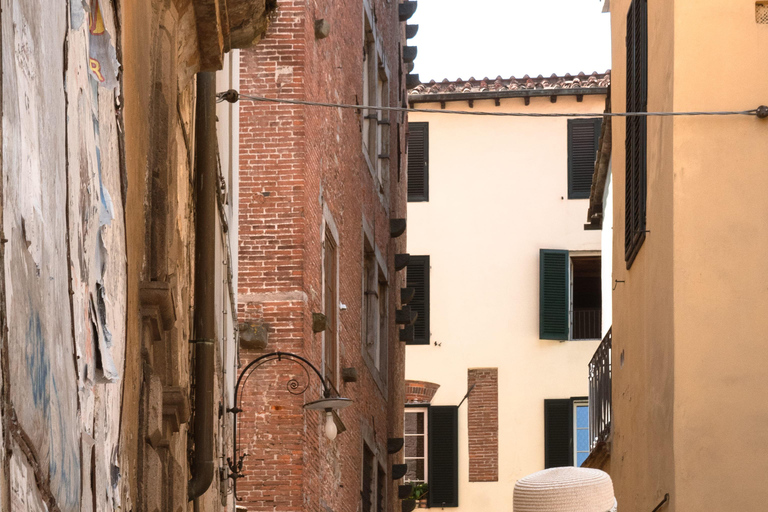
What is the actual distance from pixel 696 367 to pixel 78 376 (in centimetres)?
747

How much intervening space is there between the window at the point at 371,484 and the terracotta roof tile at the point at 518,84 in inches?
446

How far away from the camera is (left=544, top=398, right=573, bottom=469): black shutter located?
29500 millimetres

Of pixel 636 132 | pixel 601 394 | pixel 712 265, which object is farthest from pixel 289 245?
pixel 601 394

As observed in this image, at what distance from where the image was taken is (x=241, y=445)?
14.1 m

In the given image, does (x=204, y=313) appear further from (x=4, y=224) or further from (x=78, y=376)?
(x=4, y=224)

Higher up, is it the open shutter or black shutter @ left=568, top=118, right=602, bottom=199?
black shutter @ left=568, top=118, right=602, bottom=199

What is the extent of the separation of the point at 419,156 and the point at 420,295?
3049 mm

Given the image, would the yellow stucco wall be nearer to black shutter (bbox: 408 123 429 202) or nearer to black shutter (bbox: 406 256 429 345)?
black shutter (bbox: 406 256 429 345)

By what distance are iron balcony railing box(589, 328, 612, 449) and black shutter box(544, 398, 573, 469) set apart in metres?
10.6

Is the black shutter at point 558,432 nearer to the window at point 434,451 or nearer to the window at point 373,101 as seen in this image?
the window at point 434,451

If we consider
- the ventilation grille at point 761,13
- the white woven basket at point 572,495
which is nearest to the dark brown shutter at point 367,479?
the ventilation grille at point 761,13

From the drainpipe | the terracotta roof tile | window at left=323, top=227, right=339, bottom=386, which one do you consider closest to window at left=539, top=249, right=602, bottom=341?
the terracotta roof tile

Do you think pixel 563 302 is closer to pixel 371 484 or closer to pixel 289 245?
pixel 371 484

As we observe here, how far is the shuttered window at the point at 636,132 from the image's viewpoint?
1334 cm
